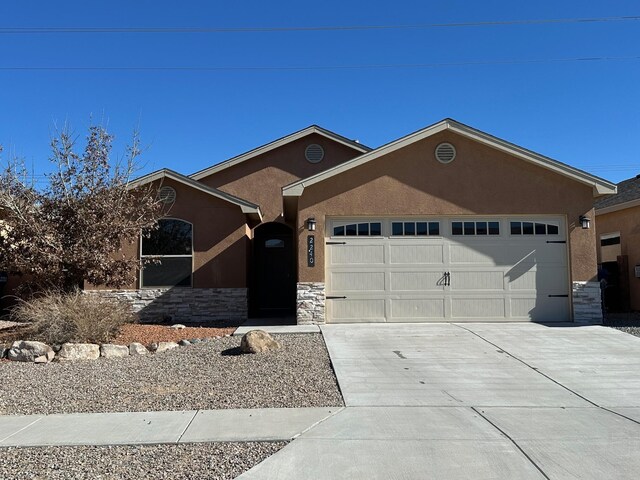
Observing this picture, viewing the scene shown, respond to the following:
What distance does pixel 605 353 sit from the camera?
9.70 metres

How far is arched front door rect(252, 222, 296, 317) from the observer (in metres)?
17.2

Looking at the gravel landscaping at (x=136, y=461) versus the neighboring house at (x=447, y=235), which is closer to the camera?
the gravel landscaping at (x=136, y=461)

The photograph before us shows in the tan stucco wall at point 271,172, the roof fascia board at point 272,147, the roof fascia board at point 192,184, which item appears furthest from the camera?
the tan stucco wall at point 271,172

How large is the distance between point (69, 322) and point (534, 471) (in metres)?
8.33

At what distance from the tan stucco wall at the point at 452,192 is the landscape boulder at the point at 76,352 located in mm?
4930

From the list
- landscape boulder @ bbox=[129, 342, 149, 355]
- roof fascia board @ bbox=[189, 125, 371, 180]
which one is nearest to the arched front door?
roof fascia board @ bbox=[189, 125, 371, 180]

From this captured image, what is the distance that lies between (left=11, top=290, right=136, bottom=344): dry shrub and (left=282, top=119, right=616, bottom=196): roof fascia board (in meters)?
4.67

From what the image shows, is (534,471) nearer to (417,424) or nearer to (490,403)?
(417,424)

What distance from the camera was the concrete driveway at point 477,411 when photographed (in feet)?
15.4

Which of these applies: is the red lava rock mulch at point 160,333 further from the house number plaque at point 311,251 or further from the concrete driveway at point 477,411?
the concrete driveway at point 477,411

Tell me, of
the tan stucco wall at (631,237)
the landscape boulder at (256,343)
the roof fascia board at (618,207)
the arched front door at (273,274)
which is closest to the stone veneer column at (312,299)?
the landscape boulder at (256,343)

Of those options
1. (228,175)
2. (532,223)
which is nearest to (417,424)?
(532,223)

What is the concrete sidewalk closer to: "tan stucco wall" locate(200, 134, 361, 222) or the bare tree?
the bare tree

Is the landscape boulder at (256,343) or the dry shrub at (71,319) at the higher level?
the dry shrub at (71,319)
